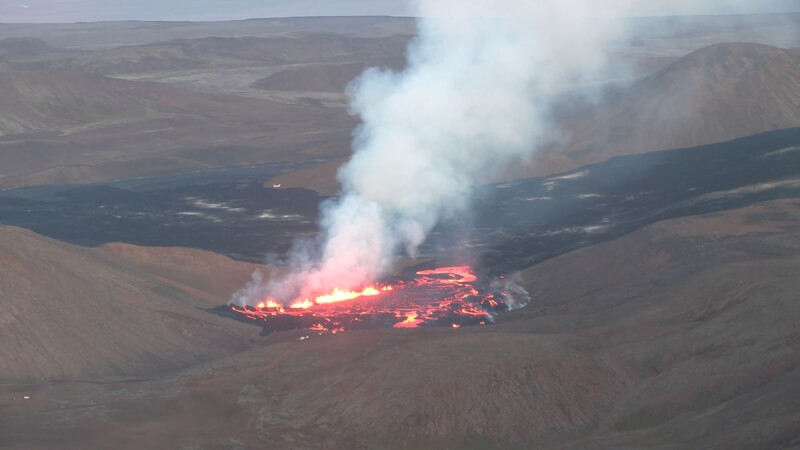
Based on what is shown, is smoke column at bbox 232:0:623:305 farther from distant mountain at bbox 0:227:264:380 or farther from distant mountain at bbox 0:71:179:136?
distant mountain at bbox 0:71:179:136

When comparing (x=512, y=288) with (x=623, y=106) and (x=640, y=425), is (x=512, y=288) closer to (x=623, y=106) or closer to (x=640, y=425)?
(x=640, y=425)

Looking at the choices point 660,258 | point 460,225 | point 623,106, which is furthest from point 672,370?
point 623,106

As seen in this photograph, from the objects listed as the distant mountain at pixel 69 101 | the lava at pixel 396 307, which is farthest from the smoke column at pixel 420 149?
the distant mountain at pixel 69 101

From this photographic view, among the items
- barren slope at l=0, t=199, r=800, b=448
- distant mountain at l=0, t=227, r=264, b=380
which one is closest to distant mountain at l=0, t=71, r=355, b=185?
distant mountain at l=0, t=227, r=264, b=380

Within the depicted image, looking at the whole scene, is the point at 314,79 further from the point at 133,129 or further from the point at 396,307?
the point at 396,307

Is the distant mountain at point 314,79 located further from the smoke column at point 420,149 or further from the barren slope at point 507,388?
the barren slope at point 507,388
